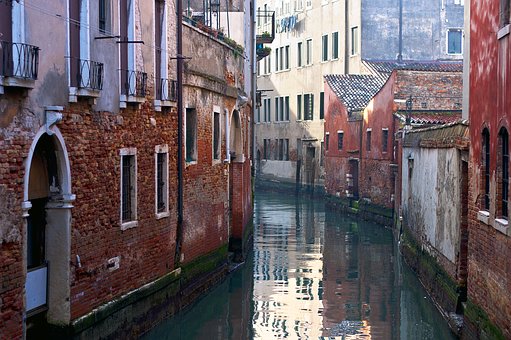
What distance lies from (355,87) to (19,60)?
95.8 ft

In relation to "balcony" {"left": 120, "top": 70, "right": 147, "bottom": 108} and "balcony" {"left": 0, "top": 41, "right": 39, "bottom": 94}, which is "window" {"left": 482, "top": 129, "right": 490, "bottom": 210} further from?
"balcony" {"left": 0, "top": 41, "right": 39, "bottom": 94}

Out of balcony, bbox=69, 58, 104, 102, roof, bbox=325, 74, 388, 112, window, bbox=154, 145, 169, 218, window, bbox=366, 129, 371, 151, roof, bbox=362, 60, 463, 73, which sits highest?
roof, bbox=362, 60, 463, 73

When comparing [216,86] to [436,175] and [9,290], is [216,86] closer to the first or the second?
[436,175]

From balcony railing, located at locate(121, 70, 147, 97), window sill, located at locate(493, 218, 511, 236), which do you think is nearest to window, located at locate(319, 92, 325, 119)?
balcony railing, located at locate(121, 70, 147, 97)

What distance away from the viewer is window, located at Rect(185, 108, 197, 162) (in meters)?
16.7

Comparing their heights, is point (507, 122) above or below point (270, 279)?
above

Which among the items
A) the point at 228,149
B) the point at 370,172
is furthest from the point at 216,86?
the point at 370,172

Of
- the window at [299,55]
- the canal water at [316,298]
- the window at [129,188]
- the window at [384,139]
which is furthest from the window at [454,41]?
the window at [129,188]

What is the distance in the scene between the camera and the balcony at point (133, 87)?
41.8 feet

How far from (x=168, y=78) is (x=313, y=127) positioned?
3119 cm

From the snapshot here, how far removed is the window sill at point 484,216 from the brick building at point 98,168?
465cm

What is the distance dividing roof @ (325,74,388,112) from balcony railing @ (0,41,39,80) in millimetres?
26498

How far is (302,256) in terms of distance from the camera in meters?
22.9

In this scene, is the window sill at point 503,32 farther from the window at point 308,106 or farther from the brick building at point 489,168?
the window at point 308,106
